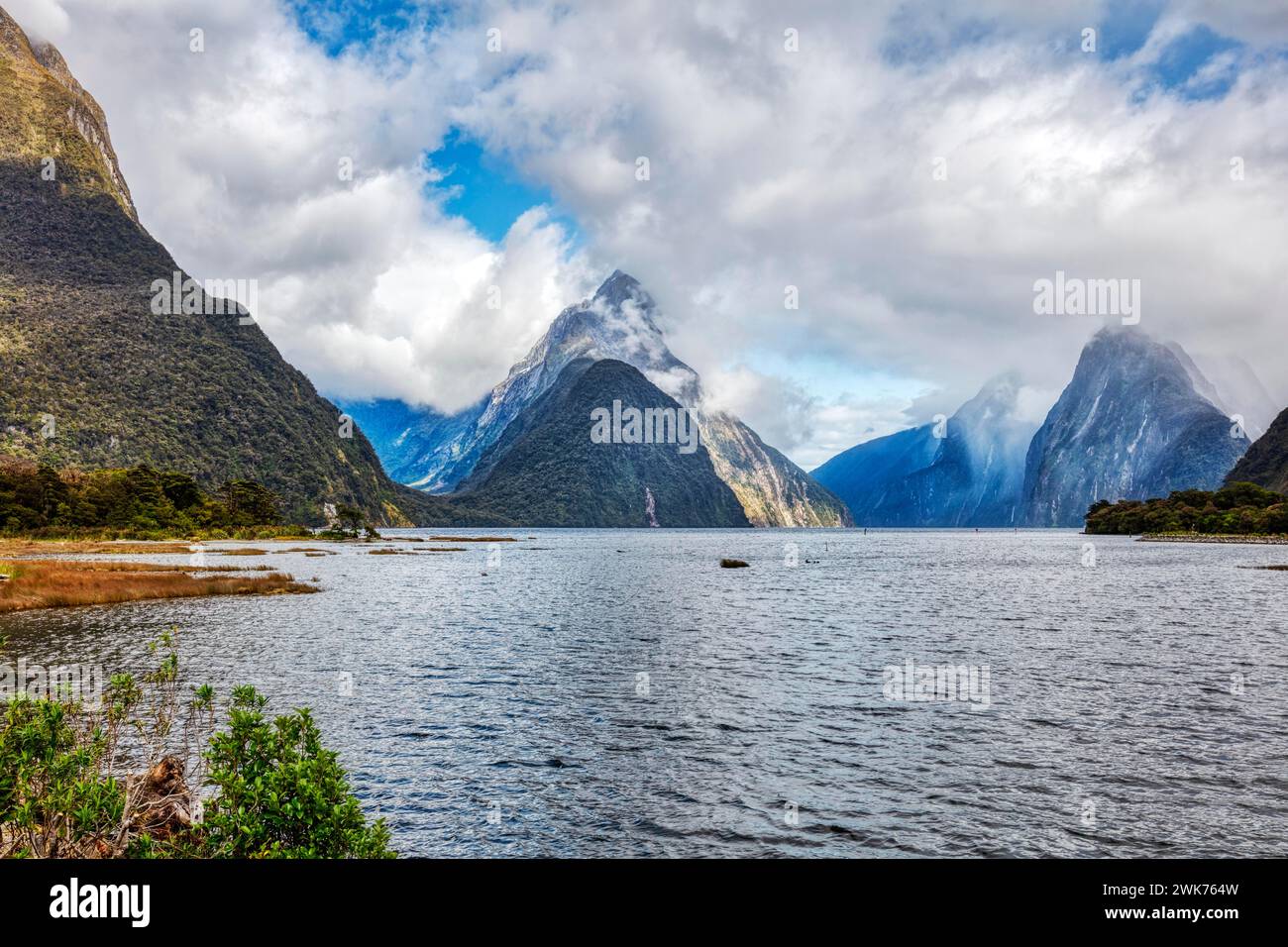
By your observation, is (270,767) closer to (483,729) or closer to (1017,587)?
(483,729)

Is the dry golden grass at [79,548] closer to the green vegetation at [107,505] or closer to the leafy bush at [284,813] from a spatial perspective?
the green vegetation at [107,505]

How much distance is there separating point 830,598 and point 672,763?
2173 inches

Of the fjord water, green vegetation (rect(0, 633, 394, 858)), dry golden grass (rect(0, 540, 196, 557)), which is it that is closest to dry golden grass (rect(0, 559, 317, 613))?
the fjord water

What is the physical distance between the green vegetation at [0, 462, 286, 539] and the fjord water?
98.2 metres

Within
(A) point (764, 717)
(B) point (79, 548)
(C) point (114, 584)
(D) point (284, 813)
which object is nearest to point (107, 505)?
(B) point (79, 548)

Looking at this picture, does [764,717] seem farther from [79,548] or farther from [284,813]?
[79,548]

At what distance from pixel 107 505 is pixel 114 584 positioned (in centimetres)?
10039

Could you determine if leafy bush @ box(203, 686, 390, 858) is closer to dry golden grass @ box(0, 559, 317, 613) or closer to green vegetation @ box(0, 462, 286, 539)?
dry golden grass @ box(0, 559, 317, 613)

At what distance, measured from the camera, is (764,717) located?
29.4 meters

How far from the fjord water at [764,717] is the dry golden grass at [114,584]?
128 inches

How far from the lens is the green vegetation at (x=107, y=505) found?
13538 centimetres

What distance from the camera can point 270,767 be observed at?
13.4 m

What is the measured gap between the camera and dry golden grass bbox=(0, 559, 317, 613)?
194ft

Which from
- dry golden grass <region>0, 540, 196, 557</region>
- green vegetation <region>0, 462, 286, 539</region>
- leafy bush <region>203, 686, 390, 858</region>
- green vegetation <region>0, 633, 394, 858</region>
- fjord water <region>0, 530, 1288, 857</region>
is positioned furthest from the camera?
green vegetation <region>0, 462, 286, 539</region>
